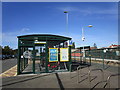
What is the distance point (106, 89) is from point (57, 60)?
18.7ft

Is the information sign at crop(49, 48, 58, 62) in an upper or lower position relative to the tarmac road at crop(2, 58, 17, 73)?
upper

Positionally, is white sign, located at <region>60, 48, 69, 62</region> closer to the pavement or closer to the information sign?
the information sign

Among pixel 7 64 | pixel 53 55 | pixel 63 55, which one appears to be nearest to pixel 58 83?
pixel 53 55

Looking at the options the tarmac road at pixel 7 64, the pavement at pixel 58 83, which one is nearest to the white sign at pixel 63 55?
the pavement at pixel 58 83

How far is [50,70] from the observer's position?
11812mm

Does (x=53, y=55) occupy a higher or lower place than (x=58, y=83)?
higher

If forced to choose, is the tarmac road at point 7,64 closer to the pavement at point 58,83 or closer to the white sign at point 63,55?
the white sign at point 63,55

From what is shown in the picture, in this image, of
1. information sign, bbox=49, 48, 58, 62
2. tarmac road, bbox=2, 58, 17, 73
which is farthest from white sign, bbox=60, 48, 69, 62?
tarmac road, bbox=2, 58, 17, 73

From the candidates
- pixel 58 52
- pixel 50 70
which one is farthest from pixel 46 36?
pixel 50 70

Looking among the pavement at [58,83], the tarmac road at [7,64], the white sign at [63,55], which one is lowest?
the tarmac road at [7,64]

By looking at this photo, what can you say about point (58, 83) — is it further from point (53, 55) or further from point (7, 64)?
point (7, 64)

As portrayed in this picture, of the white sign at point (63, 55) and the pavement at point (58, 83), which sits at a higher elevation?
the white sign at point (63, 55)

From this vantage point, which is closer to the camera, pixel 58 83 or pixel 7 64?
pixel 58 83

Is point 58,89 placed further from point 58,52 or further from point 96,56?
point 96,56
